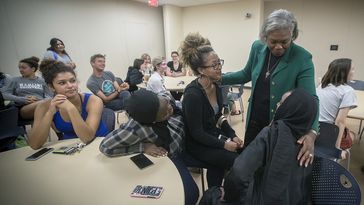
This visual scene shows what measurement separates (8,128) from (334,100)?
312 cm

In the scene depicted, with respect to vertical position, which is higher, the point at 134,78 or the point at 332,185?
the point at 134,78

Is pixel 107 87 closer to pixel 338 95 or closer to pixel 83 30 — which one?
pixel 83 30

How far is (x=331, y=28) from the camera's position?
18.1 feet

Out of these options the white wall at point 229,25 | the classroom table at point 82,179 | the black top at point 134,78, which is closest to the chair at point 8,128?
the classroom table at point 82,179

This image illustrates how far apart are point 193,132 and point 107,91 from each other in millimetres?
2199

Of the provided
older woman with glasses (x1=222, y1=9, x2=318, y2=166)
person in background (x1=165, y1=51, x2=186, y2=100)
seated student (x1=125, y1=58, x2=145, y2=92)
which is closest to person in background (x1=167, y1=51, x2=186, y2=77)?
person in background (x1=165, y1=51, x2=186, y2=100)

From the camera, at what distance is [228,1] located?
6.18 m

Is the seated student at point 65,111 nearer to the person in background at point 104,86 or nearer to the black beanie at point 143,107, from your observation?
the black beanie at point 143,107

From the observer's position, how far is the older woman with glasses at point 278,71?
112 centimetres

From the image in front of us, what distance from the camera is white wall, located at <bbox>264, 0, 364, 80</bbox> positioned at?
17.2 feet

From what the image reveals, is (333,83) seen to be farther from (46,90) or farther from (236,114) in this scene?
(46,90)

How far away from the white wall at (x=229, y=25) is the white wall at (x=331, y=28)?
1013 millimetres

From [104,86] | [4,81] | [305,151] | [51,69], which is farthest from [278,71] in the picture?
[4,81]

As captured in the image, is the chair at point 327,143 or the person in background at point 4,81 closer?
the chair at point 327,143
